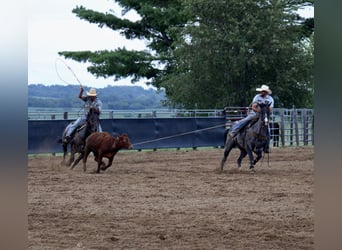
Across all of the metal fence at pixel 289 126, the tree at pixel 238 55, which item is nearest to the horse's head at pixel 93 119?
the metal fence at pixel 289 126

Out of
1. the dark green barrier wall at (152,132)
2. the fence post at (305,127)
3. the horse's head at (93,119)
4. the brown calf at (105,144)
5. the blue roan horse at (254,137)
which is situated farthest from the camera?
the fence post at (305,127)

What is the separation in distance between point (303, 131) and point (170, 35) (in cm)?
1294

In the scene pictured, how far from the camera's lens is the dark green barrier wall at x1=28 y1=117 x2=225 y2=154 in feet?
72.7

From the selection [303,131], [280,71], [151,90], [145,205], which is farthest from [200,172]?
[151,90]

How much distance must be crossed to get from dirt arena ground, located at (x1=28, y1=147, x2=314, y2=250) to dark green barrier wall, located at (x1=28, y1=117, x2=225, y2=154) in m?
2.91

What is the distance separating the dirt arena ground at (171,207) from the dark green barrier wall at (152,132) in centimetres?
291

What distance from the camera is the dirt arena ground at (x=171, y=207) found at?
7.37m

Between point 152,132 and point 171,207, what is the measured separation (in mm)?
14223

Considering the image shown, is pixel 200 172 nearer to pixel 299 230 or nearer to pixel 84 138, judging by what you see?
pixel 84 138

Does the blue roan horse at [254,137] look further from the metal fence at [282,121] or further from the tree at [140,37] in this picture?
the tree at [140,37]

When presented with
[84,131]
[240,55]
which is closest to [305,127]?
[240,55]

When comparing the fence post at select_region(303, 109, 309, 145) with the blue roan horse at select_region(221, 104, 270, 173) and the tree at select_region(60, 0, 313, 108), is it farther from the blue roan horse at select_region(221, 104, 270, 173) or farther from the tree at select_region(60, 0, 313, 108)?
the blue roan horse at select_region(221, 104, 270, 173)

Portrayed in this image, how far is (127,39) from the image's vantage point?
4197cm

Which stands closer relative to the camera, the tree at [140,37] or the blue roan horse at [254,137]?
the blue roan horse at [254,137]
